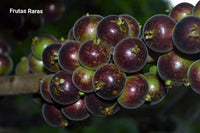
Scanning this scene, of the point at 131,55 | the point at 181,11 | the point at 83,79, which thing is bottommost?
the point at 83,79

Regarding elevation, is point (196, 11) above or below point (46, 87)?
above

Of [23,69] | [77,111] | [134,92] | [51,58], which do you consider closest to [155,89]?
[134,92]

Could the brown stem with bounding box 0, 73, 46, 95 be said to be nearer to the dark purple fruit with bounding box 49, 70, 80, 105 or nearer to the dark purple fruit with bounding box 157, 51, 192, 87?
the dark purple fruit with bounding box 49, 70, 80, 105

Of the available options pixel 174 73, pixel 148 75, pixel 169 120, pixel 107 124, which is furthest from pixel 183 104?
pixel 174 73

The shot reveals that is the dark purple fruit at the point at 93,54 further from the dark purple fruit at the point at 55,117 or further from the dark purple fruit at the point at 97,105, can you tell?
the dark purple fruit at the point at 55,117

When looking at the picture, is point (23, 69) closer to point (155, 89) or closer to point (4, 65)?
point (4, 65)

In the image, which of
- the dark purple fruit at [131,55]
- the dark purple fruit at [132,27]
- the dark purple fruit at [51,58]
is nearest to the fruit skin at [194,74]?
the dark purple fruit at [131,55]
